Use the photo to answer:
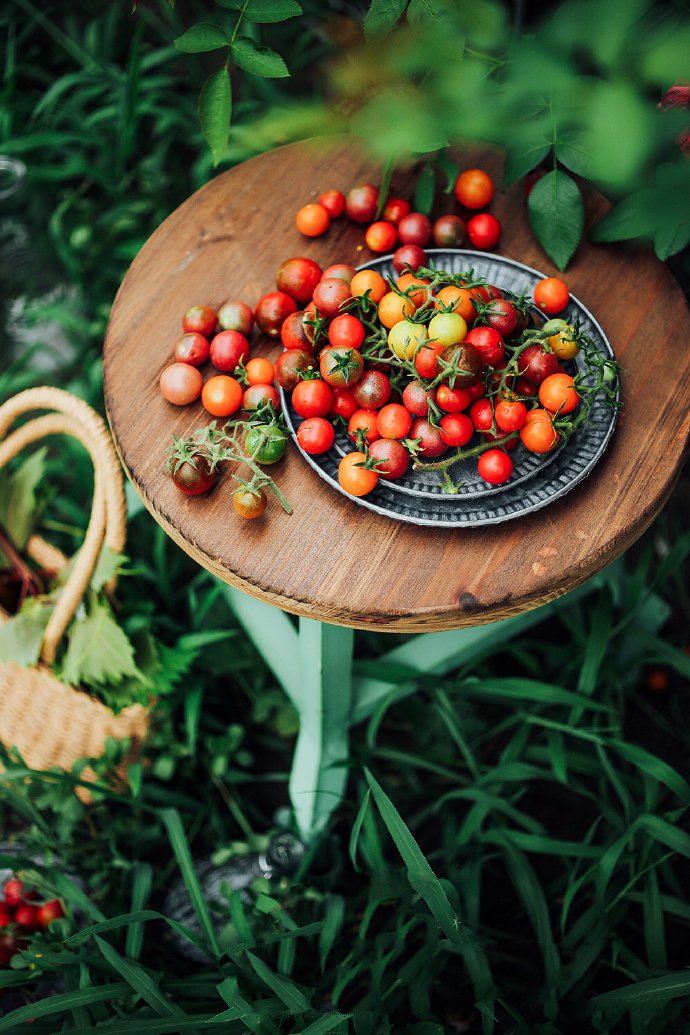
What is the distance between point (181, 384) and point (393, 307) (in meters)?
0.38

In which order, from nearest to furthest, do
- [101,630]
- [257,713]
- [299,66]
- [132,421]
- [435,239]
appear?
[132,421] → [435,239] → [101,630] → [257,713] → [299,66]

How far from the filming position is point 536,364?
1.20m

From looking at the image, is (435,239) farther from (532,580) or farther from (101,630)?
(101,630)

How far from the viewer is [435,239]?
4.69 feet

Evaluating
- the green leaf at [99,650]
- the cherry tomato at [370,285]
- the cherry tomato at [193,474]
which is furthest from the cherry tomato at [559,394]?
the green leaf at [99,650]

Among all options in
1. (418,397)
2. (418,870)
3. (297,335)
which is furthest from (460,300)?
(418,870)

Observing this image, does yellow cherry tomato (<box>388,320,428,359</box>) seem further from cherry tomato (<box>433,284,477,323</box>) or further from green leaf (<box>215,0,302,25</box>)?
green leaf (<box>215,0,302,25</box>)

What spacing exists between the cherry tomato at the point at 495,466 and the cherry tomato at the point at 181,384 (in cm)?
49

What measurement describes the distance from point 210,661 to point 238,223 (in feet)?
3.54

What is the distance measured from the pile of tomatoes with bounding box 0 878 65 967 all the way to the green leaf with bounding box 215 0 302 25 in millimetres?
1700

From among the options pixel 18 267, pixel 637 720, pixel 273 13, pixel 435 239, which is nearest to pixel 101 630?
pixel 435 239

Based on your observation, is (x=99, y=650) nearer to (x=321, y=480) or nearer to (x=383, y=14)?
(x=321, y=480)

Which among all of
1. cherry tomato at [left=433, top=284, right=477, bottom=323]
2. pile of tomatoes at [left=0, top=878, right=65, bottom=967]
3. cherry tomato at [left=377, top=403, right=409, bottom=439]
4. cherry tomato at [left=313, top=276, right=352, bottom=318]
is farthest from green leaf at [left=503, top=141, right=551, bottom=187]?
pile of tomatoes at [left=0, top=878, right=65, bottom=967]

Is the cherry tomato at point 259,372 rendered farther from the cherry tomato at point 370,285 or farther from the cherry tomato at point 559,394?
the cherry tomato at point 559,394
